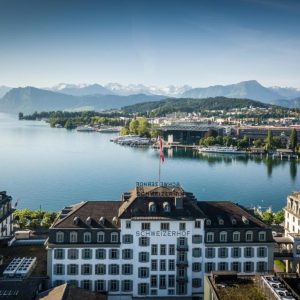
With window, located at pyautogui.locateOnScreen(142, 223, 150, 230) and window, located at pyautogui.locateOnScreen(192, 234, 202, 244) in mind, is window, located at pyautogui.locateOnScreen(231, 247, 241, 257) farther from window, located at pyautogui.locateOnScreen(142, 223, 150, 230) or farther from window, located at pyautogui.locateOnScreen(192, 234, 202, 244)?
window, located at pyautogui.locateOnScreen(142, 223, 150, 230)

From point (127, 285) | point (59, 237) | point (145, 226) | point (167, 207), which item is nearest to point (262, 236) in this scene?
point (167, 207)

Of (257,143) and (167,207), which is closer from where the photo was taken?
(167,207)

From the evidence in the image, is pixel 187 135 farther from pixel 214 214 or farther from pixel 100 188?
pixel 214 214

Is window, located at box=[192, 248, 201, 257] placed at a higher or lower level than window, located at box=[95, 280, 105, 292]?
higher

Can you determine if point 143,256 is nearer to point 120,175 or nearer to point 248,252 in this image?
point 248,252

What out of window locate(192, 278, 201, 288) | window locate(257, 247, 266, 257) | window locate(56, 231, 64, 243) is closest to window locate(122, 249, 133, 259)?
window locate(56, 231, 64, 243)
